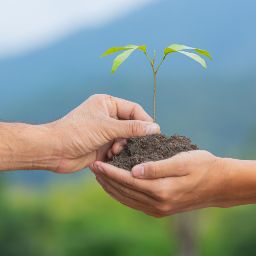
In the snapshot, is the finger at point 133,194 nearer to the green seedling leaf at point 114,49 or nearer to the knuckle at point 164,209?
the knuckle at point 164,209

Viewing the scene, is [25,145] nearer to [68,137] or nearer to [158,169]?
[68,137]

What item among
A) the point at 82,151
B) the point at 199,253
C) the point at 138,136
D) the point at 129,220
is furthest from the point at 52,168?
the point at 129,220

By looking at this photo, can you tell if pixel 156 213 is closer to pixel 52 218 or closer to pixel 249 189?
pixel 249 189

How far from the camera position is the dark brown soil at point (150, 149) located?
8.92 feet

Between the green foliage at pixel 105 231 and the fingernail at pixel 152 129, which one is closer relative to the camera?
the fingernail at pixel 152 129

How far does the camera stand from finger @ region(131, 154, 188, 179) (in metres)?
2.57

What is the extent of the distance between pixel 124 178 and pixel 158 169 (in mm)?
146

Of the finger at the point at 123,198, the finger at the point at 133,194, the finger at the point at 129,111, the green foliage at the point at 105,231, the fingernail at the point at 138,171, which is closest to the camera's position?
the fingernail at the point at 138,171

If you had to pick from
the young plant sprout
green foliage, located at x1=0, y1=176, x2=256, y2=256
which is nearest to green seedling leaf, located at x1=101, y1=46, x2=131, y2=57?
the young plant sprout

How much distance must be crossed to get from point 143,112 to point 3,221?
9437 mm

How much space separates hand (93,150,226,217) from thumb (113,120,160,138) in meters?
0.21

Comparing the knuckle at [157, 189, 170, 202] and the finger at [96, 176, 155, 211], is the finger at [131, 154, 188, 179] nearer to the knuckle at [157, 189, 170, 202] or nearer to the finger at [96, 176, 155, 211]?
the knuckle at [157, 189, 170, 202]

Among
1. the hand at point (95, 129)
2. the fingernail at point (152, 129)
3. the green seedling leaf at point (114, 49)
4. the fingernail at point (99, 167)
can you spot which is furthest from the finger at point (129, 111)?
the fingernail at point (99, 167)

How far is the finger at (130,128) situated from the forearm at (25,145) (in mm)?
272
